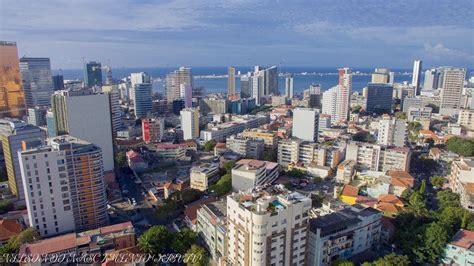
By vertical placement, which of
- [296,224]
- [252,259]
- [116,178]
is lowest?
[116,178]

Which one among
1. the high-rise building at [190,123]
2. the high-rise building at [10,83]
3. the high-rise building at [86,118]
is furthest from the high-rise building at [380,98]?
the high-rise building at [10,83]

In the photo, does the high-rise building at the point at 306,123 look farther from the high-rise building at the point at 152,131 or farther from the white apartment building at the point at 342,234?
the white apartment building at the point at 342,234

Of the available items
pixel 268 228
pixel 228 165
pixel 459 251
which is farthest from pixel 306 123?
pixel 268 228

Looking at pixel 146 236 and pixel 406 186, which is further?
pixel 406 186

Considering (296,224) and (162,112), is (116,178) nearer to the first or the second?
(296,224)

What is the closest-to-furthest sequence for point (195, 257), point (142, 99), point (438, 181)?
point (195, 257) < point (438, 181) < point (142, 99)

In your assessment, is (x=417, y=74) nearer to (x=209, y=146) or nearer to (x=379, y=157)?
(x=379, y=157)

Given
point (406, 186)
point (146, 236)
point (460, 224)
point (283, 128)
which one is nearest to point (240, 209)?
point (146, 236)

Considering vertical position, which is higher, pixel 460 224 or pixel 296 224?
pixel 296 224
